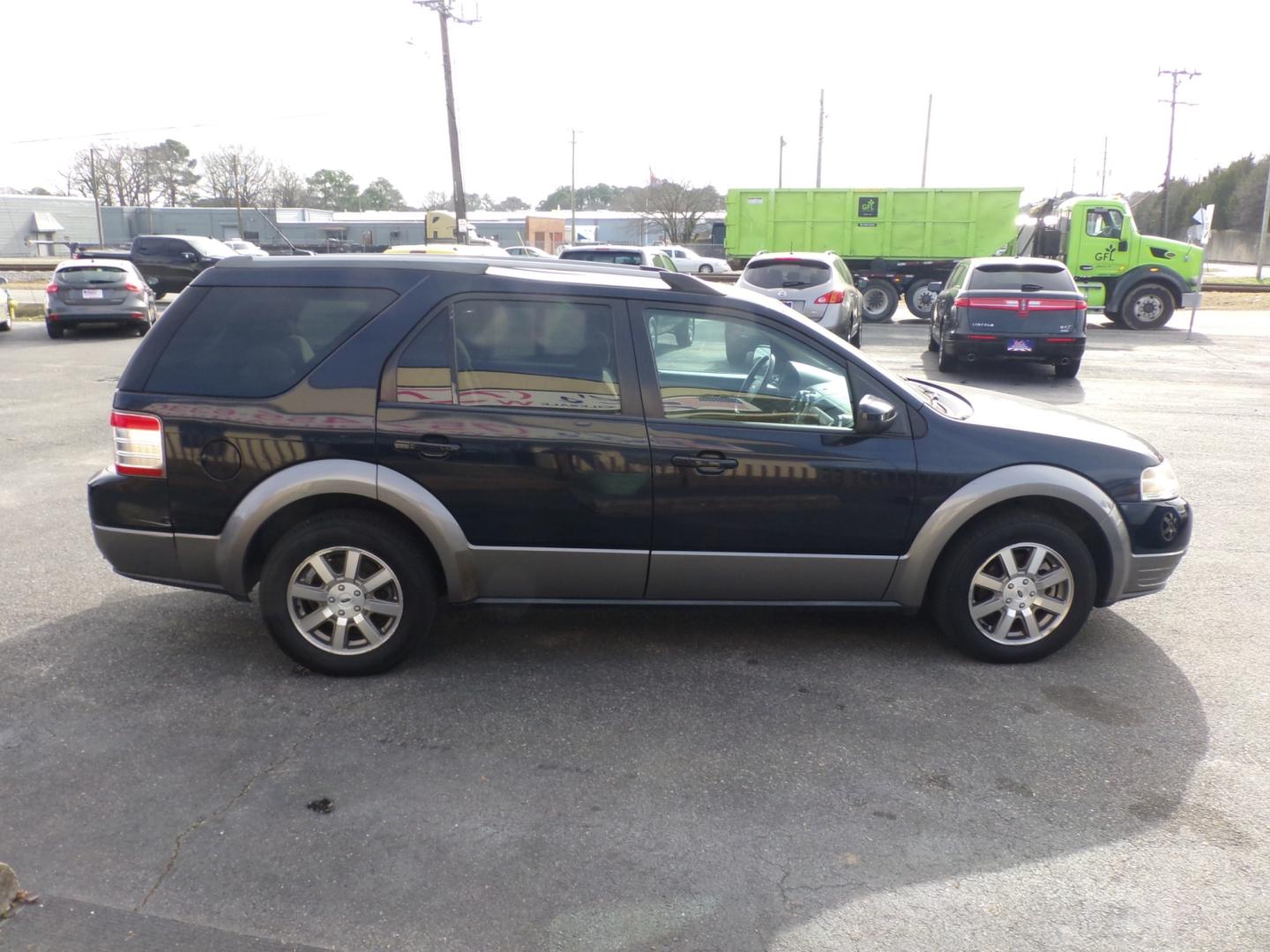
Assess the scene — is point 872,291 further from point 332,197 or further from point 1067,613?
point 332,197

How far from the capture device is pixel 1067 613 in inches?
183

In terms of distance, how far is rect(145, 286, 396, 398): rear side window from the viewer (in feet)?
14.6

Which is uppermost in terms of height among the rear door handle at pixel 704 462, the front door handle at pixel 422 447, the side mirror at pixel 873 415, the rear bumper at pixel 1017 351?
the side mirror at pixel 873 415

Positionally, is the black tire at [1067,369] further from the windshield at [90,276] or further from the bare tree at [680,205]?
the bare tree at [680,205]

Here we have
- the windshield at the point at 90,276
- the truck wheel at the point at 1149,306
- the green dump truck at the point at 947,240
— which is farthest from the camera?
the truck wheel at the point at 1149,306

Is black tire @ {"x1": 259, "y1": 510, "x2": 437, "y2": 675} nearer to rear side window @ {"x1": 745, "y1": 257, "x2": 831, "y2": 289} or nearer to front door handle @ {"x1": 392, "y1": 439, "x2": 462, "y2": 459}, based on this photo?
front door handle @ {"x1": 392, "y1": 439, "x2": 462, "y2": 459}

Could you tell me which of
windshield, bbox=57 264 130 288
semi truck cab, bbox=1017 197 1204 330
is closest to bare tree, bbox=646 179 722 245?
semi truck cab, bbox=1017 197 1204 330

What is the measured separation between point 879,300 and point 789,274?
9.82 metres

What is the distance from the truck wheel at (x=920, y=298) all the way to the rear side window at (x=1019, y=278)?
362 inches

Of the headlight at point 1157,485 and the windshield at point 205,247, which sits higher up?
the windshield at point 205,247

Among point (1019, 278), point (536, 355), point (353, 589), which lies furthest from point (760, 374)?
point (1019, 278)

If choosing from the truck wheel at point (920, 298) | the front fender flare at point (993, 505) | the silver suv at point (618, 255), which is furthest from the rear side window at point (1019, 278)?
the front fender flare at point (993, 505)

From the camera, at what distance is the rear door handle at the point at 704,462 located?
4414 mm

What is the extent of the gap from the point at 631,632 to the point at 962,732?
167 cm
